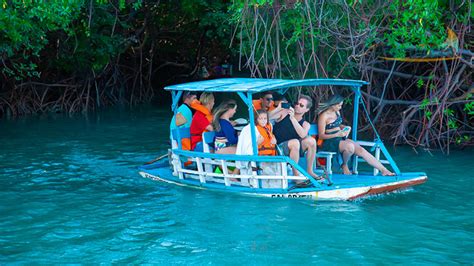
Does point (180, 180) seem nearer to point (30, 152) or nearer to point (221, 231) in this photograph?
point (221, 231)

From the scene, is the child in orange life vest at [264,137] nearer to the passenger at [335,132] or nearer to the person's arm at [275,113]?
the person's arm at [275,113]

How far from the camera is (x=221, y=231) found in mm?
7996

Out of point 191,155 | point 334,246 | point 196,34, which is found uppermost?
point 196,34

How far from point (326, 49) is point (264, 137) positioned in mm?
4654

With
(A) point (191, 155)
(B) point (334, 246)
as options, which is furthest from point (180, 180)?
(B) point (334, 246)

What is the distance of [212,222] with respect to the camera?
27.5ft

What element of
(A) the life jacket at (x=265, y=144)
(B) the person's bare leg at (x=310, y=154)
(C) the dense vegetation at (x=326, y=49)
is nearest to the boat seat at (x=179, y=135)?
(A) the life jacket at (x=265, y=144)

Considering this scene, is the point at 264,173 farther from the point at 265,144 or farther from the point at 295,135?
the point at 295,135

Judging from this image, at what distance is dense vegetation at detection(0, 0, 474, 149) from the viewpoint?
38.0 ft

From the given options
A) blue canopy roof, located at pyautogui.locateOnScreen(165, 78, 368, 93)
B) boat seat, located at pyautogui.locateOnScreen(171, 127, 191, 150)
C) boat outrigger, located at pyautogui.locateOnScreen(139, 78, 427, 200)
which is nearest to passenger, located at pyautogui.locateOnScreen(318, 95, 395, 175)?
boat outrigger, located at pyautogui.locateOnScreen(139, 78, 427, 200)

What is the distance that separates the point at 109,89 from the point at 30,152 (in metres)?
8.90

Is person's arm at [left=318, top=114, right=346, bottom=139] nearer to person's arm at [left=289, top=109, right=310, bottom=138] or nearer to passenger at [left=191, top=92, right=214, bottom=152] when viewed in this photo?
person's arm at [left=289, top=109, right=310, bottom=138]

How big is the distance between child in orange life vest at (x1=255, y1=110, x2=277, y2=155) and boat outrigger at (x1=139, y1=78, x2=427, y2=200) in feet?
0.70

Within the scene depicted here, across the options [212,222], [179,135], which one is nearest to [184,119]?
[179,135]
